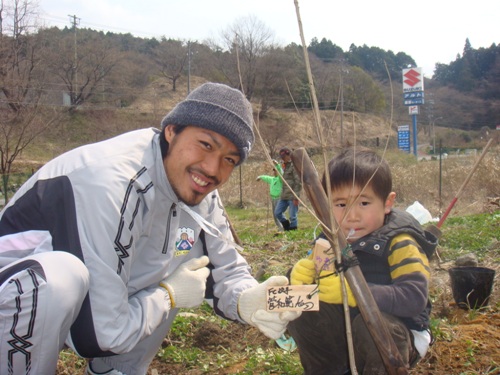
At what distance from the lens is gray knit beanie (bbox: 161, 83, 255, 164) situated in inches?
82.8

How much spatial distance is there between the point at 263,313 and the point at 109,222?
2.86 ft

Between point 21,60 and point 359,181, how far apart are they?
29265 mm

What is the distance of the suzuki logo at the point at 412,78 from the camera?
101 ft

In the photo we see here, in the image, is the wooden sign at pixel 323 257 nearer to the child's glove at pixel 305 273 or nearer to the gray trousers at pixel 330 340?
the child's glove at pixel 305 273

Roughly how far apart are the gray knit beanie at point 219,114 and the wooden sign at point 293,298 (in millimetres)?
669

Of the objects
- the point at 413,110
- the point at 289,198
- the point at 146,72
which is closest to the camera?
the point at 289,198

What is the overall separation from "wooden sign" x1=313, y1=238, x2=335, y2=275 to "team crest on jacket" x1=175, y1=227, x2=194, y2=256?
0.71 metres

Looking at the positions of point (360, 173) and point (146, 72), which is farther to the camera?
point (146, 72)

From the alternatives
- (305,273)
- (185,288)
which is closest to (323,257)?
(305,273)

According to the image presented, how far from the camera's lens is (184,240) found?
2477 mm

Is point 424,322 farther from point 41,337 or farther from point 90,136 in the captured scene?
point 90,136

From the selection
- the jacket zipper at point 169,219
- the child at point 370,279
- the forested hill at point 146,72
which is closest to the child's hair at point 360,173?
the child at point 370,279

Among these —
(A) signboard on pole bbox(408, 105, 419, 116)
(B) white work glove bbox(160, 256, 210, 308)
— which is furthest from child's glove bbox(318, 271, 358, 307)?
(A) signboard on pole bbox(408, 105, 419, 116)

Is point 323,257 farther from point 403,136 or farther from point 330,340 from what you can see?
point 403,136
